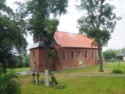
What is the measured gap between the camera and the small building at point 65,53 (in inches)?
1921

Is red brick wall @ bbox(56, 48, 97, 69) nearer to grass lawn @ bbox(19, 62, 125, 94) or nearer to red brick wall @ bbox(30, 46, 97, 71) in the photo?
red brick wall @ bbox(30, 46, 97, 71)

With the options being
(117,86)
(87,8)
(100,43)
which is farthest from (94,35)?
(117,86)

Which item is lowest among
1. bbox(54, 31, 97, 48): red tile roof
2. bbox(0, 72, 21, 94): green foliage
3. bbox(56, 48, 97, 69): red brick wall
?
bbox(0, 72, 21, 94): green foliage

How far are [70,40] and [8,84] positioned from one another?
37839 mm

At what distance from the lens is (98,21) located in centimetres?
4159

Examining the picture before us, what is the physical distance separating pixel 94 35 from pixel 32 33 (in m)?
10.2

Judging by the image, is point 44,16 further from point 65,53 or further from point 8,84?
point 8,84

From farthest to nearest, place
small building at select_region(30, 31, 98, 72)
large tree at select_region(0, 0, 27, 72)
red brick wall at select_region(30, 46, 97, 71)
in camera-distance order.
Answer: small building at select_region(30, 31, 98, 72)
red brick wall at select_region(30, 46, 97, 71)
large tree at select_region(0, 0, 27, 72)

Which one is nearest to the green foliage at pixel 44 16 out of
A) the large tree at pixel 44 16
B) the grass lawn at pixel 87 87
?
the large tree at pixel 44 16

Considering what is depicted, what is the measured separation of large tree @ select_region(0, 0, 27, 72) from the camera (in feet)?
117

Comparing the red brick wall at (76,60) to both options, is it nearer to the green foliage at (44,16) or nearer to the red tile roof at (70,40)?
the red tile roof at (70,40)

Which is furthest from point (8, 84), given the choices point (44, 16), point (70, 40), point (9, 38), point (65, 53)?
point (70, 40)

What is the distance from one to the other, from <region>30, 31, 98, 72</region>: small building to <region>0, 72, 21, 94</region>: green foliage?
29484mm

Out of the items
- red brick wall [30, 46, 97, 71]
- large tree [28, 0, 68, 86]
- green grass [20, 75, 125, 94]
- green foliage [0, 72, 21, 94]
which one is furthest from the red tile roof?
green foliage [0, 72, 21, 94]
